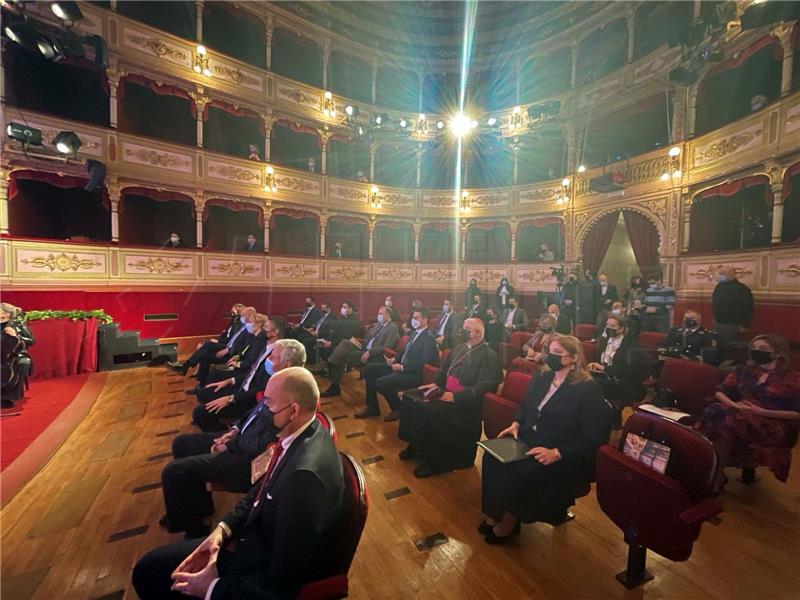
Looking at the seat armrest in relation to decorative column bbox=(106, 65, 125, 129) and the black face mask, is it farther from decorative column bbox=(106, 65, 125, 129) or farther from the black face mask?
decorative column bbox=(106, 65, 125, 129)

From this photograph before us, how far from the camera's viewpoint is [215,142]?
10562 mm

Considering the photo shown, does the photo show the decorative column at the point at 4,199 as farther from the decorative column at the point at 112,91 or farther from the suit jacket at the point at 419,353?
the suit jacket at the point at 419,353

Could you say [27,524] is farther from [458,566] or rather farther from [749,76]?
[749,76]

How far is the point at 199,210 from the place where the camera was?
9172mm

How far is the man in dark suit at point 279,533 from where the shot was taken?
3.84ft

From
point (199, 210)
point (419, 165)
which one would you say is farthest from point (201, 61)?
point (419, 165)

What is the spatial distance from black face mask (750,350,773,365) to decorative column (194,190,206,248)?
34.0 ft

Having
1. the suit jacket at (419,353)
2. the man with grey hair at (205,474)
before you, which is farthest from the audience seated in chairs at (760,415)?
the man with grey hair at (205,474)

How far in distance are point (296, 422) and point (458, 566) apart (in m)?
1.43

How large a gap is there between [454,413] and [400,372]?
137 cm

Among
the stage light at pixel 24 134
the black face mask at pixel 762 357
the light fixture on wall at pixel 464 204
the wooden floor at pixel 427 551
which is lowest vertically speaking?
the wooden floor at pixel 427 551

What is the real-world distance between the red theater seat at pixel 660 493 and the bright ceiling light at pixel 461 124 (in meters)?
11.1

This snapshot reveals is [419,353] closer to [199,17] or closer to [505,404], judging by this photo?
[505,404]

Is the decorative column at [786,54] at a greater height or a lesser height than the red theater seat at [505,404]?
greater
